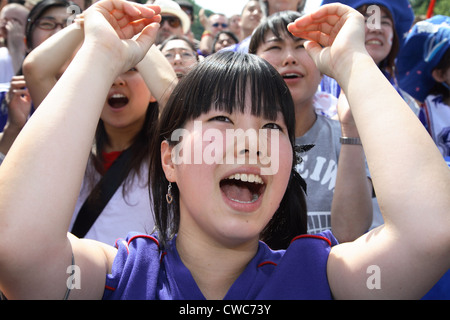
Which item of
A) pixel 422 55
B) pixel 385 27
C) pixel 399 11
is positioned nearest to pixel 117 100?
pixel 385 27

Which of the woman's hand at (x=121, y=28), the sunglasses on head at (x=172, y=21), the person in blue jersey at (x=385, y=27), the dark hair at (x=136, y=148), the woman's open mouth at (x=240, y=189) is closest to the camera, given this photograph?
the woman's hand at (x=121, y=28)

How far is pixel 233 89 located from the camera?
4.80ft

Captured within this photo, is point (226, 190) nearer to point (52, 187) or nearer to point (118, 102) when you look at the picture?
point (52, 187)

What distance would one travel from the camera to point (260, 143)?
1.39 meters

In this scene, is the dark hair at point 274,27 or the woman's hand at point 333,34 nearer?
the woman's hand at point 333,34

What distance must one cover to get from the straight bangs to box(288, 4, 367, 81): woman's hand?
172 mm

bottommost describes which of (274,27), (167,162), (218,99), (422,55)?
(422,55)

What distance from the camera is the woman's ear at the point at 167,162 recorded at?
1.58 m

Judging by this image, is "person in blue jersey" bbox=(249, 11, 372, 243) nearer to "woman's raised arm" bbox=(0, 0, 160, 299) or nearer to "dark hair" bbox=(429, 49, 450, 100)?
"dark hair" bbox=(429, 49, 450, 100)

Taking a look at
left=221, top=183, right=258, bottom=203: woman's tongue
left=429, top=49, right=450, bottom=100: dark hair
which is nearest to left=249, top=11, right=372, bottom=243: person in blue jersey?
left=221, top=183, right=258, bottom=203: woman's tongue

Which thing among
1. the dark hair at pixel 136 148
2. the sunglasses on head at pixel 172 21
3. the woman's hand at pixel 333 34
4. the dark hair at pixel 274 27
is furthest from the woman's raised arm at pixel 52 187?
the sunglasses on head at pixel 172 21

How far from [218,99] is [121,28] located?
17.6 inches

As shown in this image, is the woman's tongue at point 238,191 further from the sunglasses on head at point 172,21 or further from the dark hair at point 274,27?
the sunglasses on head at point 172,21

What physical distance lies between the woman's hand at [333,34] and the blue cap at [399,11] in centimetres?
123
